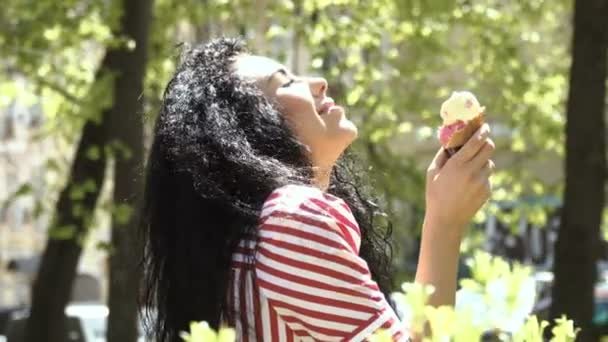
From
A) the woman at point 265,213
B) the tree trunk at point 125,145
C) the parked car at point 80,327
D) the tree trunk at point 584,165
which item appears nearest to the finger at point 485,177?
the woman at point 265,213

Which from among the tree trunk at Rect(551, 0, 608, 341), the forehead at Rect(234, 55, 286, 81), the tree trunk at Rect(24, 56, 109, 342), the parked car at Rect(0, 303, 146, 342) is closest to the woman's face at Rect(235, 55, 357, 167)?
the forehead at Rect(234, 55, 286, 81)

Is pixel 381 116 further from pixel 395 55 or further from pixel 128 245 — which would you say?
pixel 128 245

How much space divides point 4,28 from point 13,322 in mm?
4154

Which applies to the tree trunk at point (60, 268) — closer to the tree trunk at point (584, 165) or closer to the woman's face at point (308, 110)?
the tree trunk at point (584, 165)

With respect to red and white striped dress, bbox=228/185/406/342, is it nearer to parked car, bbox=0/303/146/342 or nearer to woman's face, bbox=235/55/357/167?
woman's face, bbox=235/55/357/167

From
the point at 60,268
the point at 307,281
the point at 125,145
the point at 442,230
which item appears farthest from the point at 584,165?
the point at 307,281

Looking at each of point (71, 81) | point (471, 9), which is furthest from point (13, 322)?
point (471, 9)

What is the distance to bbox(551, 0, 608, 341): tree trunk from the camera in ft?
27.9

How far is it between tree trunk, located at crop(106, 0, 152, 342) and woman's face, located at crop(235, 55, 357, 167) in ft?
23.9

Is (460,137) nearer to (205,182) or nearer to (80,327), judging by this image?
(205,182)

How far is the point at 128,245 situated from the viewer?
32.9ft

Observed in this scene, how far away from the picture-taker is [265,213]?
2.41 metres

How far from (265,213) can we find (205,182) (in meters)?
0.18

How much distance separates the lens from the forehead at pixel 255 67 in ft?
9.18
